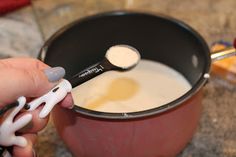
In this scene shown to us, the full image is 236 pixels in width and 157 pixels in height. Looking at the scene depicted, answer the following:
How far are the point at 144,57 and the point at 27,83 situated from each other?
0.37 metres

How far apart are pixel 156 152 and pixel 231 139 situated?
0.15 meters

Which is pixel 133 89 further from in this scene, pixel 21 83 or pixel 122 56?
pixel 21 83

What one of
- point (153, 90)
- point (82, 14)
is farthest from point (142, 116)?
point (82, 14)

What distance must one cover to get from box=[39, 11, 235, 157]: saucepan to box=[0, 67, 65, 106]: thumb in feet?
0.25

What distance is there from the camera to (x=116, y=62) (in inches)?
21.4

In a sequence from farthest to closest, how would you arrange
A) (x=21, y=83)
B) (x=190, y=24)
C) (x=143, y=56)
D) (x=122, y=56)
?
(x=190, y=24), (x=143, y=56), (x=122, y=56), (x=21, y=83)

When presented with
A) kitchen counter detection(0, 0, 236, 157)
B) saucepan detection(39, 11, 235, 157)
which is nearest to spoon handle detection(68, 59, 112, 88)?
saucepan detection(39, 11, 235, 157)

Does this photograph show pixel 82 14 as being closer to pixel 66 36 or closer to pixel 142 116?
pixel 66 36

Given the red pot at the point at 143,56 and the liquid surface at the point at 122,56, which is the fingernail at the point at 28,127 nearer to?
the red pot at the point at 143,56

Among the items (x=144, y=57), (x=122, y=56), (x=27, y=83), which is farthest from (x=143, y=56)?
(x=27, y=83)

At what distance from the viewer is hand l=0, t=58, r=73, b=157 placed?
0.34 m

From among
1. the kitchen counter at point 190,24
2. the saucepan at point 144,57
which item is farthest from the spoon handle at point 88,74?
the kitchen counter at point 190,24

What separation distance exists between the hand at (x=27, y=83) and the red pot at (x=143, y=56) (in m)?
0.06

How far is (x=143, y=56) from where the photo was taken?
2.26ft
